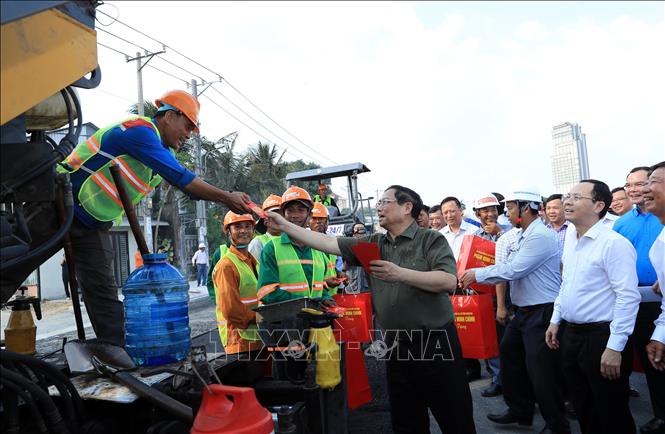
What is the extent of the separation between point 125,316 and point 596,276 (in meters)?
3.05

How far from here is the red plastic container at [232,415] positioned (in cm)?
159

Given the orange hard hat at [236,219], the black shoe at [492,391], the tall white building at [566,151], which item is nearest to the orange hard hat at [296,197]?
the orange hard hat at [236,219]

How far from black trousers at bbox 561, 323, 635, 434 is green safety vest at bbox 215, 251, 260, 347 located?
7.71 feet

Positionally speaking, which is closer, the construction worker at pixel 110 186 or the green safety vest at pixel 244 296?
the construction worker at pixel 110 186

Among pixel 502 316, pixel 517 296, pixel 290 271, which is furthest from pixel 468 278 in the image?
pixel 290 271

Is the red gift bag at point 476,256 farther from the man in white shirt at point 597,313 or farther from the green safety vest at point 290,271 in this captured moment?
the green safety vest at point 290,271

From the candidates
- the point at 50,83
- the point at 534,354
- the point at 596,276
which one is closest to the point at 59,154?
the point at 50,83

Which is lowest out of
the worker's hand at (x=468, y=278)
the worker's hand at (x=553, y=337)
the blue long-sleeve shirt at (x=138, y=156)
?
the worker's hand at (x=553, y=337)

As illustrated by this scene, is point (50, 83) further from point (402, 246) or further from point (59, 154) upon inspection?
point (402, 246)

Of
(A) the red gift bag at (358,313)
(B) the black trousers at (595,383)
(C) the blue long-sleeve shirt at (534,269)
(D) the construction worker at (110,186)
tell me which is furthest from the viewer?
(A) the red gift bag at (358,313)

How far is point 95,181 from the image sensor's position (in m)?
2.53

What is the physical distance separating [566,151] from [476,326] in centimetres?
7786

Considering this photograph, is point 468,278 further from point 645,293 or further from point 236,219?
point 236,219

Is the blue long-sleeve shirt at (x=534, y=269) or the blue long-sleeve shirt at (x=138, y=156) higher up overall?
the blue long-sleeve shirt at (x=138, y=156)
